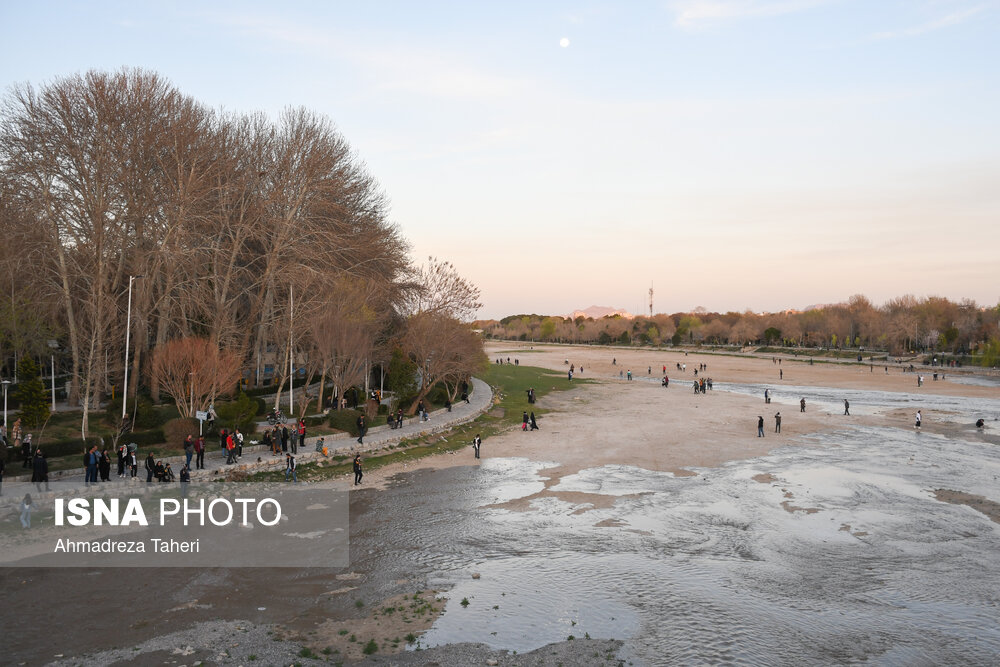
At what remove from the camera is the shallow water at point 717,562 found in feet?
39.0

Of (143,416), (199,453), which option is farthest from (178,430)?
(199,453)

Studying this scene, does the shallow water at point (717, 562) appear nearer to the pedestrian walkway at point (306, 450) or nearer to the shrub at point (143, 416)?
the pedestrian walkway at point (306, 450)

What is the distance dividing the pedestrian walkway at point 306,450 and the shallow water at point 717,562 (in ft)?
16.5

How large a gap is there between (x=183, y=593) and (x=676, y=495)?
15965 millimetres

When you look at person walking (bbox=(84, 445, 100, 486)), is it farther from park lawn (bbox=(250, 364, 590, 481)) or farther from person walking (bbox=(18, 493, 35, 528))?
park lawn (bbox=(250, 364, 590, 481))

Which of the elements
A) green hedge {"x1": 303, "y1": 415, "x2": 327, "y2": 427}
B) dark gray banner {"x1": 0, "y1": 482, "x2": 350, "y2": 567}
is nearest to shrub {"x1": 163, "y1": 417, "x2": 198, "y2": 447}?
dark gray banner {"x1": 0, "y1": 482, "x2": 350, "y2": 567}

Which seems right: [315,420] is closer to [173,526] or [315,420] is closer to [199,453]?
[199,453]

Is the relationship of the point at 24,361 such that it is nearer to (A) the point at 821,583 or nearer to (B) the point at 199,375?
(B) the point at 199,375

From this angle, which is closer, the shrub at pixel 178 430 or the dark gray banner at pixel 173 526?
the dark gray banner at pixel 173 526

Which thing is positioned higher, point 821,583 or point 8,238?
point 8,238

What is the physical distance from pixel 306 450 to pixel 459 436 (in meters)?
9.70

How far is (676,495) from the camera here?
22062 mm

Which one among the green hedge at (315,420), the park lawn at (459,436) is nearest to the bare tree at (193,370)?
the green hedge at (315,420)

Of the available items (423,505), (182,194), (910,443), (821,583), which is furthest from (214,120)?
(910,443)
